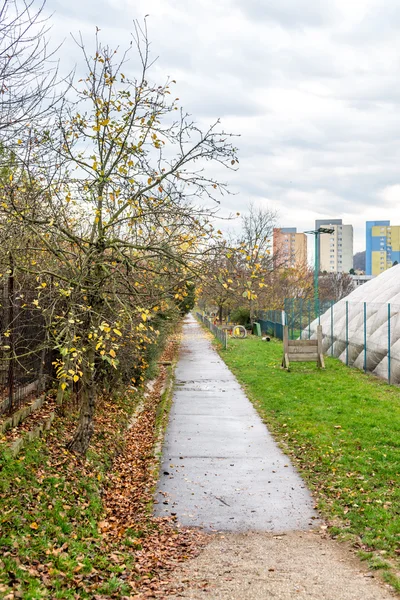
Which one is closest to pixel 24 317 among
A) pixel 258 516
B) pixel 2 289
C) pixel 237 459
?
pixel 2 289

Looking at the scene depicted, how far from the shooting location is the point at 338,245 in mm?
156375

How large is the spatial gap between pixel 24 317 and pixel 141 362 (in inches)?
255

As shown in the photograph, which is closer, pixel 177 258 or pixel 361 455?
pixel 177 258

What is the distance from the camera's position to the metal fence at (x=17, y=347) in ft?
27.5

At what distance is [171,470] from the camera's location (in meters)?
8.75

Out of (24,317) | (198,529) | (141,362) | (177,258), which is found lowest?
(198,529)

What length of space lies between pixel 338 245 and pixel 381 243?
11.3m

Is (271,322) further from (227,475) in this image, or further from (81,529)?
(81,529)

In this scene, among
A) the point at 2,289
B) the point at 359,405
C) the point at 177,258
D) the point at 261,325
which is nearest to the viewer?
the point at 177,258

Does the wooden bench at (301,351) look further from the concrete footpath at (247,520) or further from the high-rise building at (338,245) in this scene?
the high-rise building at (338,245)

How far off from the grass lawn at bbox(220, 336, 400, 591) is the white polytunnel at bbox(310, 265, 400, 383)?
63 centimetres

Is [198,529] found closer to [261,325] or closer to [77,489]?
[77,489]

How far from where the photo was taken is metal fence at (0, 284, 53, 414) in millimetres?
8383

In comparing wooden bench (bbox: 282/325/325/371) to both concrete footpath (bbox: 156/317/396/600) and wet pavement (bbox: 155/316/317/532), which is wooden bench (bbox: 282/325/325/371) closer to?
wet pavement (bbox: 155/316/317/532)
